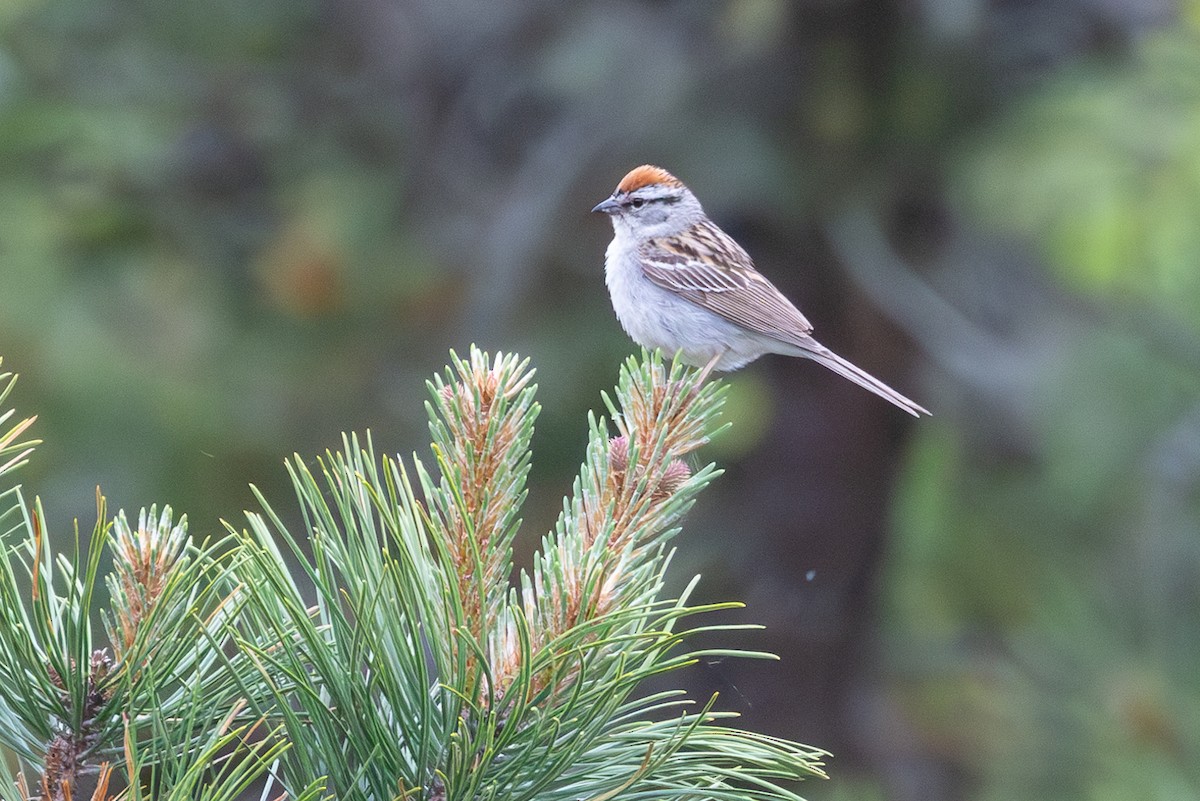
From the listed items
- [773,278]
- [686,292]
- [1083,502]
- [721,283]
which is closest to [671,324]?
[686,292]

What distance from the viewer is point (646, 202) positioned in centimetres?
368

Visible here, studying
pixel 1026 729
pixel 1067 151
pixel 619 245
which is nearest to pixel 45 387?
pixel 619 245

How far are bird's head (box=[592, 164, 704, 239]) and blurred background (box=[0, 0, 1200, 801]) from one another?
400 mm

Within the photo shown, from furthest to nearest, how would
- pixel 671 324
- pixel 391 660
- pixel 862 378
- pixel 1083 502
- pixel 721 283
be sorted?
pixel 1083 502
pixel 721 283
pixel 671 324
pixel 862 378
pixel 391 660

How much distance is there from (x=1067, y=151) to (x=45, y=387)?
131 inches

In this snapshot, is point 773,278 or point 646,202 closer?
point 646,202

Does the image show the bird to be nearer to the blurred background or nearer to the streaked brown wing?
the streaked brown wing

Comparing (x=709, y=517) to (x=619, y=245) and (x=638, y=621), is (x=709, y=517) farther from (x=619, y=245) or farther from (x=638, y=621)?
(x=638, y=621)

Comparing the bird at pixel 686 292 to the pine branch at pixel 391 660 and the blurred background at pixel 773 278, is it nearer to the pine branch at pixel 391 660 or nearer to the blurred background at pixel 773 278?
the blurred background at pixel 773 278

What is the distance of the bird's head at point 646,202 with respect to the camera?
3.63m

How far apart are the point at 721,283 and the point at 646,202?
329 millimetres

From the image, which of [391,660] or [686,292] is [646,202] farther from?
[391,660]

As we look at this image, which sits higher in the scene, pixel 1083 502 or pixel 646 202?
pixel 646 202

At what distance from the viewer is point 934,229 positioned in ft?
15.5
